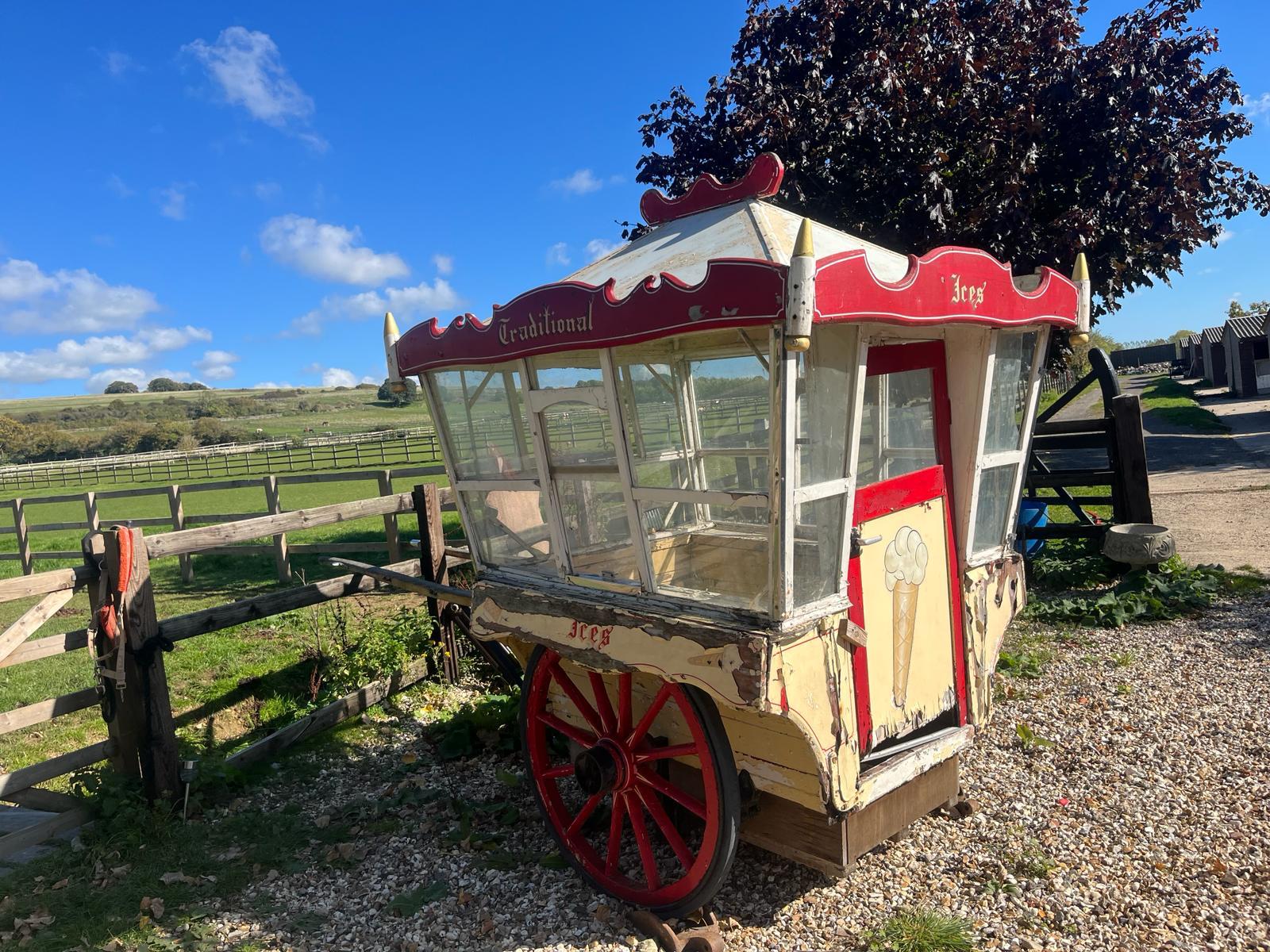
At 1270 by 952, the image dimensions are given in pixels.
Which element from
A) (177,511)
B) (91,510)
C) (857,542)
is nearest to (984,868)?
(857,542)

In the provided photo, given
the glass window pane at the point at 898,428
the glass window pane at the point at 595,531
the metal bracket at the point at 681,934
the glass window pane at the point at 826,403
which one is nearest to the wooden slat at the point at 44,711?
the glass window pane at the point at 595,531

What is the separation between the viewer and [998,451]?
3.71 metres

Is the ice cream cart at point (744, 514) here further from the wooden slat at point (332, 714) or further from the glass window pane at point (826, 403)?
the wooden slat at point (332, 714)

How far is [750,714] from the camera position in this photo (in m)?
3.12

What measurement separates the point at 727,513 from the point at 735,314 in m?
1.93

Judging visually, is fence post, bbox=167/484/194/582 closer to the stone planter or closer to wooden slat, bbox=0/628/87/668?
A: wooden slat, bbox=0/628/87/668

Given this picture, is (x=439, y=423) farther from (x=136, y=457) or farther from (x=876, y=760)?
(x=136, y=457)

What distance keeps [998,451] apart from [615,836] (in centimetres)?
242

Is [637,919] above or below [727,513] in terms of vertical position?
below

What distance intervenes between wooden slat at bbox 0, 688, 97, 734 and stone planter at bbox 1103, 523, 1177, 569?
7.73 metres

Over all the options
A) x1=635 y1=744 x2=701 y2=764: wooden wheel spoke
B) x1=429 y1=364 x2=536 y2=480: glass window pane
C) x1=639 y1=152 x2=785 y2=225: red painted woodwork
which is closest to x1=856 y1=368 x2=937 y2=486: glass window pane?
x1=639 y1=152 x2=785 y2=225: red painted woodwork

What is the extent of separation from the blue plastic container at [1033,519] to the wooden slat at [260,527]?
5.74m

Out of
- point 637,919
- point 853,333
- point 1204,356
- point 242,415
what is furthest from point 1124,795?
point 242,415

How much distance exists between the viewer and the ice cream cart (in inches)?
109
